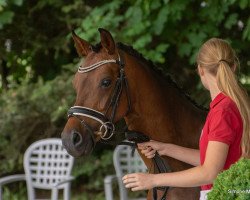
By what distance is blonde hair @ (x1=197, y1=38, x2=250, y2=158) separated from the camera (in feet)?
8.10

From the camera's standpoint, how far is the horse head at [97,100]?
9.11 feet

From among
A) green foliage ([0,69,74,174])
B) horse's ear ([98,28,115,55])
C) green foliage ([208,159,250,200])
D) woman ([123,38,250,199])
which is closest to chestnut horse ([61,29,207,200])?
horse's ear ([98,28,115,55])

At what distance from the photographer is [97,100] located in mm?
2822

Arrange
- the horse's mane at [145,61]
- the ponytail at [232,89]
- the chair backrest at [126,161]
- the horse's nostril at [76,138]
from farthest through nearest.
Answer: the chair backrest at [126,161] → the horse's mane at [145,61] → the horse's nostril at [76,138] → the ponytail at [232,89]

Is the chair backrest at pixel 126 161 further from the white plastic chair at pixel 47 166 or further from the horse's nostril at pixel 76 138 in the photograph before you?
the horse's nostril at pixel 76 138

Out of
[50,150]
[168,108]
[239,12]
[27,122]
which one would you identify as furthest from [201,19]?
[168,108]

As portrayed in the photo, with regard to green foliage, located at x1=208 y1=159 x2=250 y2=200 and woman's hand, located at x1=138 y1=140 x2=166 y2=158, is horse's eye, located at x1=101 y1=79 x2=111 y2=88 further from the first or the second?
green foliage, located at x1=208 y1=159 x2=250 y2=200

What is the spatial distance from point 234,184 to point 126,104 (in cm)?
100

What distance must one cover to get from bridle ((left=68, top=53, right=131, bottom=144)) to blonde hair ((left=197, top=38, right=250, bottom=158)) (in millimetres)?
395

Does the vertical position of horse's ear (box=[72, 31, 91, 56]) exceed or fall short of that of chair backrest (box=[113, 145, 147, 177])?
it exceeds it

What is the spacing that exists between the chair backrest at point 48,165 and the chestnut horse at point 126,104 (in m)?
1.96

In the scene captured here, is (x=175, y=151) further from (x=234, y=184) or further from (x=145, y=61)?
(x=234, y=184)

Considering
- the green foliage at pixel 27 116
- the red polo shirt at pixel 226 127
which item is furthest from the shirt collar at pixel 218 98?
the green foliage at pixel 27 116

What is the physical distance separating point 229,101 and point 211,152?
0.76 feet
